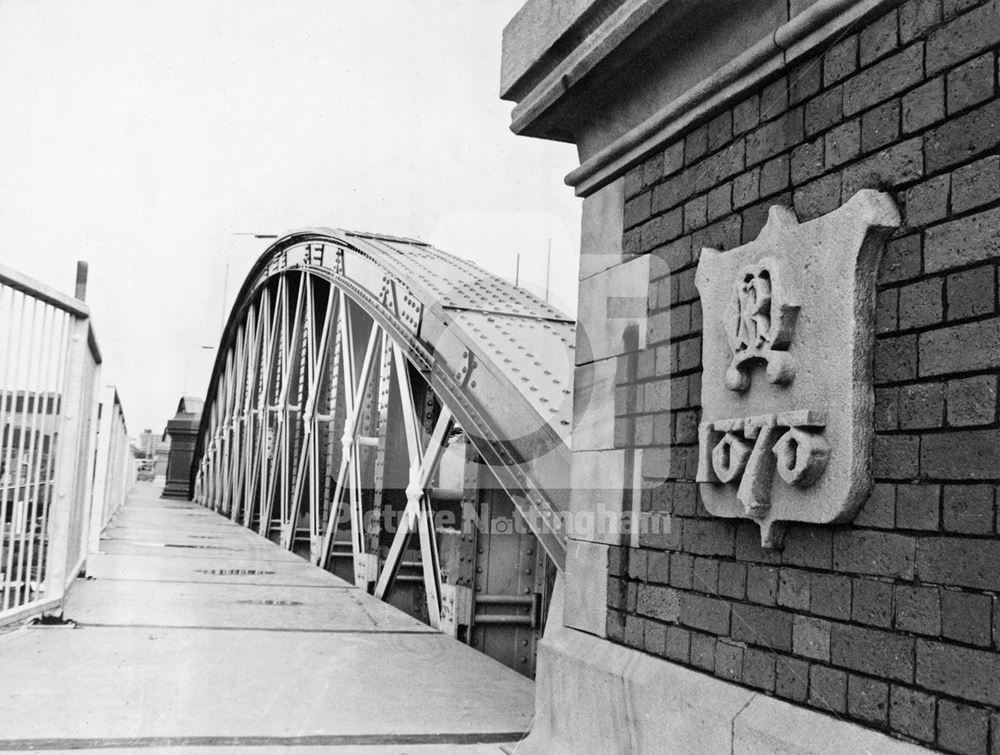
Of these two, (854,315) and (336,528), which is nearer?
(854,315)

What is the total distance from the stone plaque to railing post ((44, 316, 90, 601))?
13.3ft

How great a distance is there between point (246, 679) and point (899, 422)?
127 inches

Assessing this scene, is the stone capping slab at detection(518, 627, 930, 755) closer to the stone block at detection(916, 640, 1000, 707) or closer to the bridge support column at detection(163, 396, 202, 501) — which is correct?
the stone block at detection(916, 640, 1000, 707)

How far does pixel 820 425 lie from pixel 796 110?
0.91 meters

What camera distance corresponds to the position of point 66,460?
5773 millimetres

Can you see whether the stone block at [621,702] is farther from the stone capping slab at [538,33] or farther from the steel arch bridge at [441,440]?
the stone capping slab at [538,33]

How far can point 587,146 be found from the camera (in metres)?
4.08

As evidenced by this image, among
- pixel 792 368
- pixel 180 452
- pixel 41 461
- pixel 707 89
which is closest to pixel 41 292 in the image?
pixel 41 461

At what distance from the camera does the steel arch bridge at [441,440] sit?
4680 mm

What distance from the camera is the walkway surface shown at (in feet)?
12.0

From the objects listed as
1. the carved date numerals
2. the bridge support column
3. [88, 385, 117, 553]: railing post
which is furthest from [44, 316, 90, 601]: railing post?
the bridge support column

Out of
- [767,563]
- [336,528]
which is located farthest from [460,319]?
[336,528]

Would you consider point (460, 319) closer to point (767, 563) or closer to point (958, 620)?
point (767, 563)

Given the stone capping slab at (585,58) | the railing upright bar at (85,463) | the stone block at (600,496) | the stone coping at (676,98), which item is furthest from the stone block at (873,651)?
the railing upright bar at (85,463)
